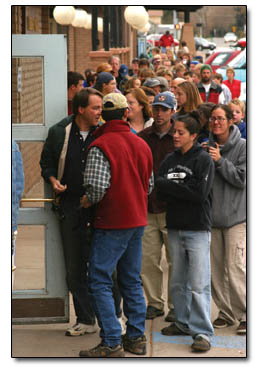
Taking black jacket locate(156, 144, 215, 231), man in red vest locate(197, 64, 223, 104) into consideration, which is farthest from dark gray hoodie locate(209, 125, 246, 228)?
man in red vest locate(197, 64, 223, 104)

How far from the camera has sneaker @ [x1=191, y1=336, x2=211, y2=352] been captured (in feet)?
19.0

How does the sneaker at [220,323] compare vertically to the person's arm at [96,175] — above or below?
below

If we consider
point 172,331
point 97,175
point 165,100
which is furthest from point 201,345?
point 165,100

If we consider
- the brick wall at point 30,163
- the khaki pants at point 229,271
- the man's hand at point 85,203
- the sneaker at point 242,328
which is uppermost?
the man's hand at point 85,203

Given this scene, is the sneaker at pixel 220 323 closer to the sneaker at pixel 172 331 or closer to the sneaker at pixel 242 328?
the sneaker at pixel 242 328

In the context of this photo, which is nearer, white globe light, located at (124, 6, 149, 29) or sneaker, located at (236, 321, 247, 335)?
sneaker, located at (236, 321, 247, 335)

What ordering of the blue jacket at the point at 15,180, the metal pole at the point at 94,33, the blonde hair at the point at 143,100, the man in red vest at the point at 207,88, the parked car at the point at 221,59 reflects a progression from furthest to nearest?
1. the parked car at the point at 221,59
2. the metal pole at the point at 94,33
3. the man in red vest at the point at 207,88
4. the blonde hair at the point at 143,100
5. the blue jacket at the point at 15,180

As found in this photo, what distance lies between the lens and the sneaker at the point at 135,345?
18.7 ft

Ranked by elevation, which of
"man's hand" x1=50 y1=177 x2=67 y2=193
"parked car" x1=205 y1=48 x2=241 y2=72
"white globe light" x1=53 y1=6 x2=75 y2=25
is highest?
"white globe light" x1=53 y1=6 x2=75 y2=25

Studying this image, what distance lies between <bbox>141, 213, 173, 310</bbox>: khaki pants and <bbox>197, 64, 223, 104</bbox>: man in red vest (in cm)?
645

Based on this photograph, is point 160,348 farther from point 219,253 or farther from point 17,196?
point 17,196

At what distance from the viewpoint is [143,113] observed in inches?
277

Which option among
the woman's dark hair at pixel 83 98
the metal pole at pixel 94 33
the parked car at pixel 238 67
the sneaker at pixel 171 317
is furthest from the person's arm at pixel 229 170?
the parked car at pixel 238 67

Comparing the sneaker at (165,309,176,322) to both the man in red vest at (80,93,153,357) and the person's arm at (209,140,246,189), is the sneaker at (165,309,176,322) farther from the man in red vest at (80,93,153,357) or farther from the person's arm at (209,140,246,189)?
the person's arm at (209,140,246,189)
